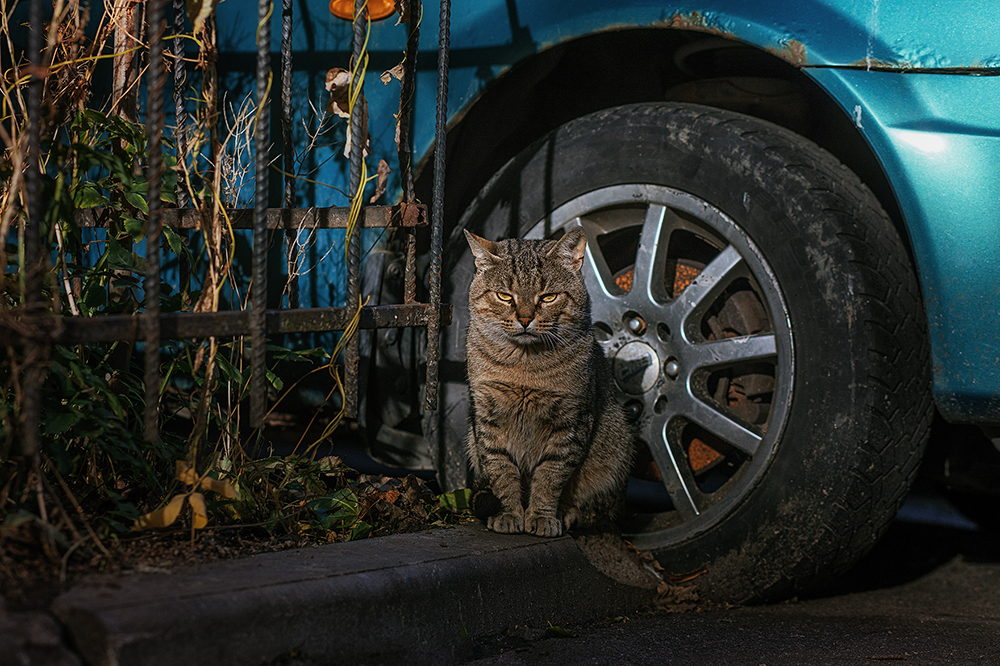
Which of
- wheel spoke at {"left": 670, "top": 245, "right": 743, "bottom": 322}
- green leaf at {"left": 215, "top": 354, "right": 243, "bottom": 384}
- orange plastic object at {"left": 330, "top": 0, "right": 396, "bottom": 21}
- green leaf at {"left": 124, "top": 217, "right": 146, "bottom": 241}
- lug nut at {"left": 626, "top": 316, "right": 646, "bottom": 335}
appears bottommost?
green leaf at {"left": 215, "top": 354, "right": 243, "bottom": 384}

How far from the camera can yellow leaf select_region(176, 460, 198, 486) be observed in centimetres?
199

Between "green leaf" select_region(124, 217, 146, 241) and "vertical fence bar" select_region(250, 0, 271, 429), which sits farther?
"green leaf" select_region(124, 217, 146, 241)

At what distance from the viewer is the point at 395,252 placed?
3104 mm

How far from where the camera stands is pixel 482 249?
2854mm

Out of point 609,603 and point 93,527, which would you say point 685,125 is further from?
point 93,527

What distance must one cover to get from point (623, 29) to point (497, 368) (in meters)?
1.17

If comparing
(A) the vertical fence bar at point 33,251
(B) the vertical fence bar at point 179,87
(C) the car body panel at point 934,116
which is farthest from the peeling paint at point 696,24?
(A) the vertical fence bar at point 33,251

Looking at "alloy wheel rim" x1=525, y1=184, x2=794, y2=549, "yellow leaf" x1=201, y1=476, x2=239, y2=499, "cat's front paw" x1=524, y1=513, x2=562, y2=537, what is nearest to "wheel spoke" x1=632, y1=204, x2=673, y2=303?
"alloy wheel rim" x1=525, y1=184, x2=794, y2=549

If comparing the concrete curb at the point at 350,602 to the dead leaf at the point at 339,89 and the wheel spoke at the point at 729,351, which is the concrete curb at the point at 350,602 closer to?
the wheel spoke at the point at 729,351

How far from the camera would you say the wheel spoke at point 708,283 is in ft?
8.40

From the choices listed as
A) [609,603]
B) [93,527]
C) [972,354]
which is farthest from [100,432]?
[972,354]

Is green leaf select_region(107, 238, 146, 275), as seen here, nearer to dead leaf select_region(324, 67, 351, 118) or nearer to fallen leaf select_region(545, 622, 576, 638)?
dead leaf select_region(324, 67, 351, 118)

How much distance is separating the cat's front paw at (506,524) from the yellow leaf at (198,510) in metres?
0.94

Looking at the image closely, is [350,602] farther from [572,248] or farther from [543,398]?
[572,248]
